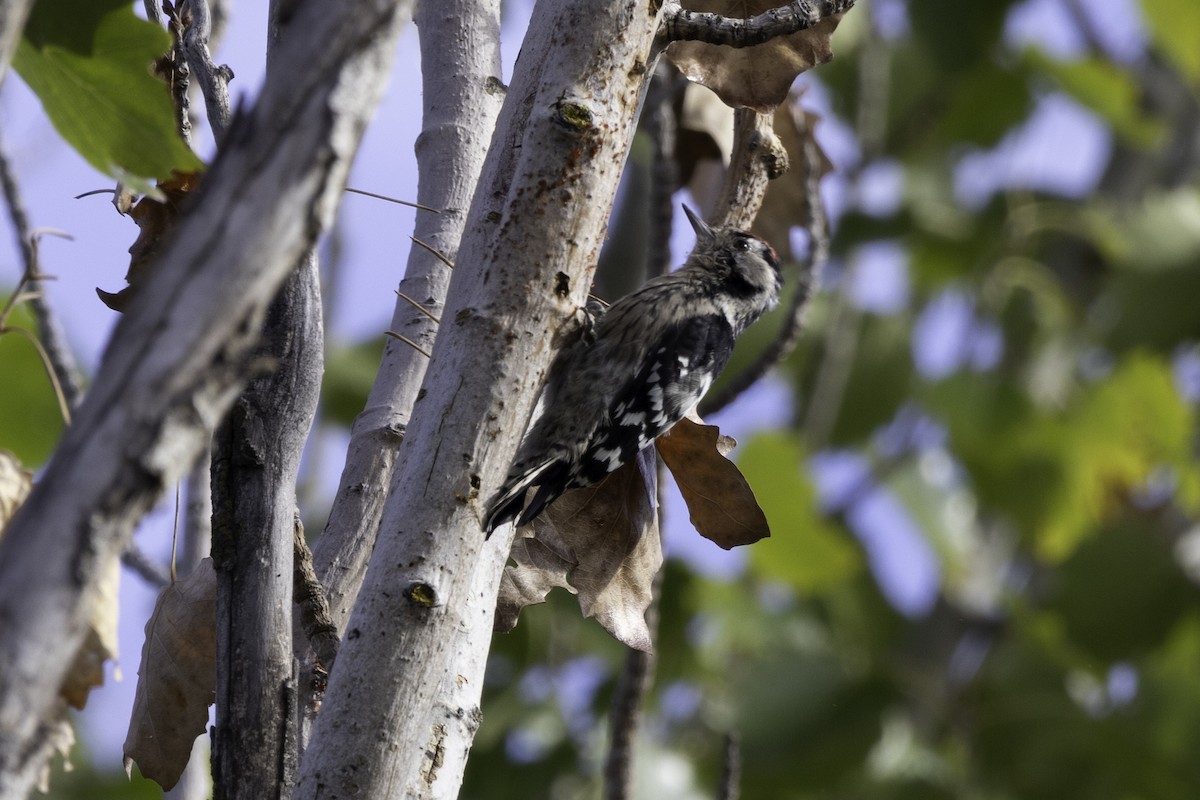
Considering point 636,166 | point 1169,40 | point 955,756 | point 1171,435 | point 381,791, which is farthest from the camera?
point 955,756

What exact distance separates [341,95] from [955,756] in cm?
810

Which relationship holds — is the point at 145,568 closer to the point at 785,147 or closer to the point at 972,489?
the point at 785,147

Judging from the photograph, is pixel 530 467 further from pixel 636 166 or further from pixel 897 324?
pixel 897 324

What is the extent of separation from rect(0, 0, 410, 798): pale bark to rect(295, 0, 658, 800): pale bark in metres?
0.71

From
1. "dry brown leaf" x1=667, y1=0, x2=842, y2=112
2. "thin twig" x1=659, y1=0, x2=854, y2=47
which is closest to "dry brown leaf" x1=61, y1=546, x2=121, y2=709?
"thin twig" x1=659, y1=0, x2=854, y2=47

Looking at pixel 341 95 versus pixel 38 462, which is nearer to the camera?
pixel 341 95

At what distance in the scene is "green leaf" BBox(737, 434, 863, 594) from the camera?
5.54 meters

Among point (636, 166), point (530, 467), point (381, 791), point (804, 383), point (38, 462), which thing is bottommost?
point (381, 791)

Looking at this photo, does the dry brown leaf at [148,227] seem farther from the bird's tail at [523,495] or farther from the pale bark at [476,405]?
the bird's tail at [523,495]

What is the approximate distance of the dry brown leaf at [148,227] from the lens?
204 centimetres

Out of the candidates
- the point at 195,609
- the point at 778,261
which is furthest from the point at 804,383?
the point at 195,609

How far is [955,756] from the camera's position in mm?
8211

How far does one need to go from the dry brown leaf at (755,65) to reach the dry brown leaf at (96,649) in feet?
4.88

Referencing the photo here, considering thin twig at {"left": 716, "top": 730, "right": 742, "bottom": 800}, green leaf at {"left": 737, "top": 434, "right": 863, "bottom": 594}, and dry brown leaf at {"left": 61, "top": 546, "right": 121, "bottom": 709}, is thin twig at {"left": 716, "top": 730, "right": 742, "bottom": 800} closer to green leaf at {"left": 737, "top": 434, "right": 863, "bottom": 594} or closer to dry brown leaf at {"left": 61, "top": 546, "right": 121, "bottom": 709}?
dry brown leaf at {"left": 61, "top": 546, "right": 121, "bottom": 709}
